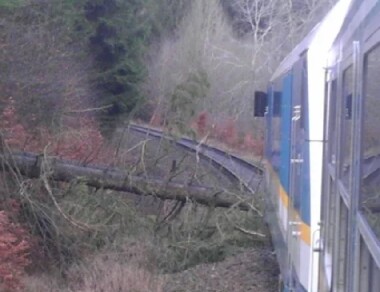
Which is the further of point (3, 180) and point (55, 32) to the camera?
point (55, 32)

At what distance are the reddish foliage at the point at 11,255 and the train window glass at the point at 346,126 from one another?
905 cm

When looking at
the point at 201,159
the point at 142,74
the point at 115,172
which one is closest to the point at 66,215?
the point at 115,172

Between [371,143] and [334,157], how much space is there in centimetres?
199

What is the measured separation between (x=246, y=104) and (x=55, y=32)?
22.1 m

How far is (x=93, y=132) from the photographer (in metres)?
28.7

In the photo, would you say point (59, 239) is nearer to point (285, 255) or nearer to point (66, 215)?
point (66, 215)

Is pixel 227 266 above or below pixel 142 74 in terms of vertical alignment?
below

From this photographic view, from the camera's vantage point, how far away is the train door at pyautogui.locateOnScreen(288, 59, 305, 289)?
28.5 ft

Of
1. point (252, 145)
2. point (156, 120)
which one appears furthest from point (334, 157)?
point (252, 145)

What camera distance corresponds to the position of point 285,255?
36.6 ft

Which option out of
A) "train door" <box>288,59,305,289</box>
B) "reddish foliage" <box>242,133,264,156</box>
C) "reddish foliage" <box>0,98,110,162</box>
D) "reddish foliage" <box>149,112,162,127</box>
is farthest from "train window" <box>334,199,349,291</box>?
"reddish foliage" <box>242,133,264,156</box>

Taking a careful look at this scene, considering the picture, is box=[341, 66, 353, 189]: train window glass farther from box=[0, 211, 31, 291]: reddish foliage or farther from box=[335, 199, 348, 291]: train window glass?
box=[0, 211, 31, 291]: reddish foliage

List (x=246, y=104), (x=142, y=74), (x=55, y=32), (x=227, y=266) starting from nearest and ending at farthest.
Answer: (x=227, y=266) < (x=55, y=32) < (x=142, y=74) < (x=246, y=104)

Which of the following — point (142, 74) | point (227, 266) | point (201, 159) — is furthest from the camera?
point (142, 74)
